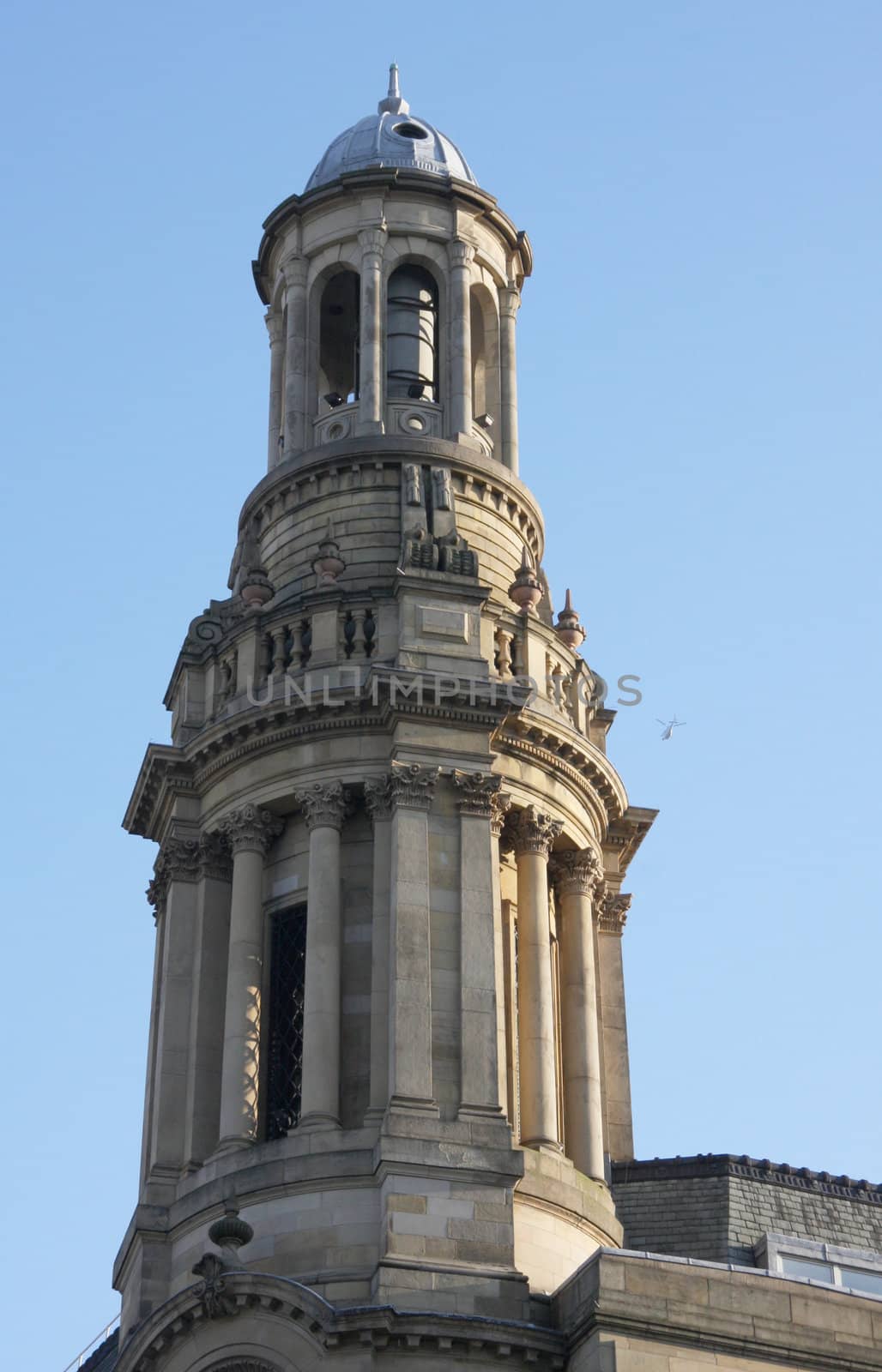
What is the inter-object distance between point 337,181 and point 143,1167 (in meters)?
21.1

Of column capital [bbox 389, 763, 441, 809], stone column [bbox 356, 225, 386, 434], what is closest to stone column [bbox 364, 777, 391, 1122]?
column capital [bbox 389, 763, 441, 809]

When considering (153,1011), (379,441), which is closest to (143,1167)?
(153,1011)

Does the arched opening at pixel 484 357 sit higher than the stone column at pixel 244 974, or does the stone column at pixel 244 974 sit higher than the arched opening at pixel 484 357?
the arched opening at pixel 484 357

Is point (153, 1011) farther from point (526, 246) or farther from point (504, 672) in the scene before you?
point (526, 246)

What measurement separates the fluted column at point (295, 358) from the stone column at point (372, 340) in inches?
61.2

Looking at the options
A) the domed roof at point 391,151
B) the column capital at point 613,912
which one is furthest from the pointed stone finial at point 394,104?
the column capital at point 613,912

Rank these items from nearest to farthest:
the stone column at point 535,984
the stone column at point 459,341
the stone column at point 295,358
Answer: the stone column at point 535,984 → the stone column at point 459,341 → the stone column at point 295,358

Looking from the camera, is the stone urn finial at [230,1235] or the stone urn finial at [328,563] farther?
the stone urn finial at [328,563]

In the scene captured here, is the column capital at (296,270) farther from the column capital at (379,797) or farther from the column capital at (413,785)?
the column capital at (413,785)

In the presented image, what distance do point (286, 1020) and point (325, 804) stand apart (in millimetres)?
3770

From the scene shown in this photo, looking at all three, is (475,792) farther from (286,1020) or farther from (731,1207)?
(731,1207)

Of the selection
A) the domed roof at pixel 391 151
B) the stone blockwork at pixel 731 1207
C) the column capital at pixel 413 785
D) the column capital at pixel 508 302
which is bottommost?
the stone blockwork at pixel 731 1207

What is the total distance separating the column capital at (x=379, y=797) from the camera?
139 feet

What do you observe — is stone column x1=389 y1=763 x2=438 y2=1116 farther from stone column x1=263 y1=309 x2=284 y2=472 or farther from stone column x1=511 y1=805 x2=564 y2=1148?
stone column x1=263 y1=309 x2=284 y2=472
